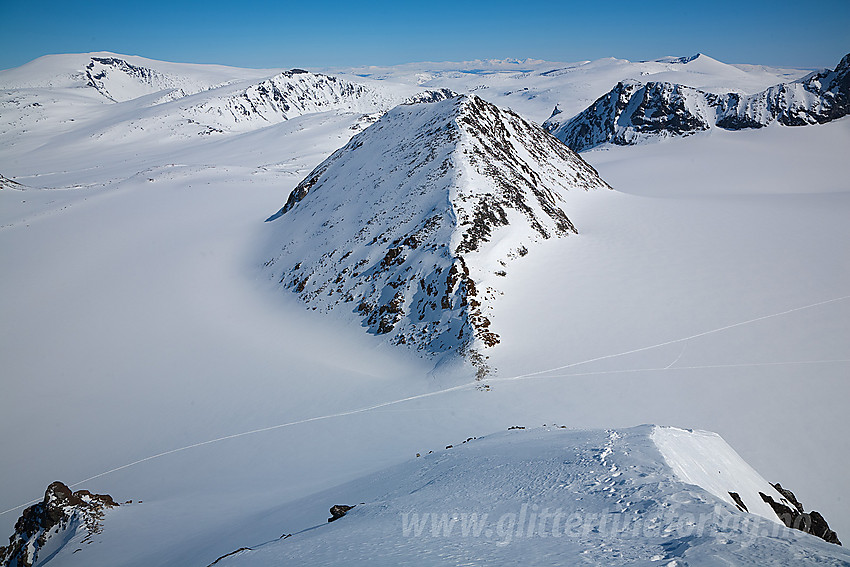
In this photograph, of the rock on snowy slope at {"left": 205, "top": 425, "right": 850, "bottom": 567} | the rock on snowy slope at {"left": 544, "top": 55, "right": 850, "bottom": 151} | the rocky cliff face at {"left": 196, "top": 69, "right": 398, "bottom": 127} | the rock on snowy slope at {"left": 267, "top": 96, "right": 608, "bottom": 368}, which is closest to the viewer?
the rock on snowy slope at {"left": 205, "top": 425, "right": 850, "bottom": 567}

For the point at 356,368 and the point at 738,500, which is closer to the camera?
the point at 738,500

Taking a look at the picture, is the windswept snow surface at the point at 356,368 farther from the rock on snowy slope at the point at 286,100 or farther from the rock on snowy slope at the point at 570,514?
the rock on snowy slope at the point at 286,100

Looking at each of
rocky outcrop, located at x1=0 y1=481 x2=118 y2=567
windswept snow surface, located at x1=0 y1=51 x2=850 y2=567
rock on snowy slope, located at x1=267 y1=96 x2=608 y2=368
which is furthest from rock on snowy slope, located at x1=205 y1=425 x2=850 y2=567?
rock on snowy slope, located at x1=267 y1=96 x2=608 y2=368

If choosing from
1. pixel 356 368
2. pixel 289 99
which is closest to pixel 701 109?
pixel 356 368

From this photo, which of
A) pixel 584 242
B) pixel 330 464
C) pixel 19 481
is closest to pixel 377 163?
pixel 584 242

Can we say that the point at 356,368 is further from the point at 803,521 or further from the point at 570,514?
the point at 803,521

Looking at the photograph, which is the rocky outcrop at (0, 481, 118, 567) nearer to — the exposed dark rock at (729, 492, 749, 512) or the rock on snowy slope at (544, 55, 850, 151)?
the exposed dark rock at (729, 492, 749, 512)

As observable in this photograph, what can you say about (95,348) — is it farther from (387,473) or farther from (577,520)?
(577,520)
